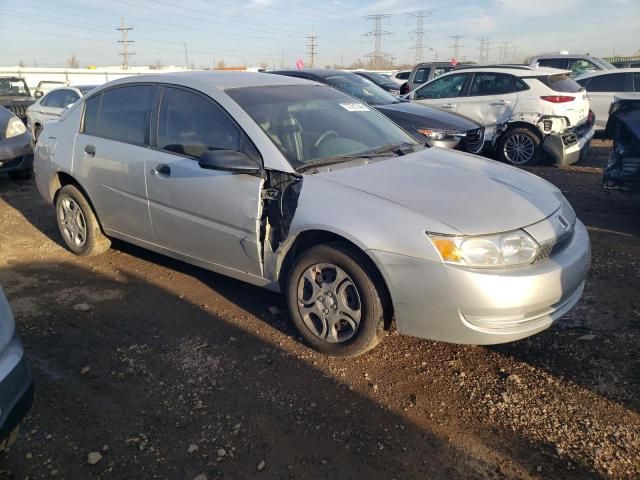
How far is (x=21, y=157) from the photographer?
26.6 ft

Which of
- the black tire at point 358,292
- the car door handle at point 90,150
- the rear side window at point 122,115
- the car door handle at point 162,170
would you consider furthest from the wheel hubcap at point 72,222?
the black tire at point 358,292

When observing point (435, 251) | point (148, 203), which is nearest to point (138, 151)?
point (148, 203)

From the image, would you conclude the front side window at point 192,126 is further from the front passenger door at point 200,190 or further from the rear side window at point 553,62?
the rear side window at point 553,62

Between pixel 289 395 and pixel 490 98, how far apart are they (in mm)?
8005

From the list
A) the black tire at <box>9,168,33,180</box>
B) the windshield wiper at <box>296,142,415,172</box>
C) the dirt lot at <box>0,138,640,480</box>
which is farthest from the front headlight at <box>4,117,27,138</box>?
the windshield wiper at <box>296,142,415,172</box>

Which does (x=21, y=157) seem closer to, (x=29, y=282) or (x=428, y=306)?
(x=29, y=282)

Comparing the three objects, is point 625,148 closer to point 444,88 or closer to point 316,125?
point 316,125

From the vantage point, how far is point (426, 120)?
7312mm

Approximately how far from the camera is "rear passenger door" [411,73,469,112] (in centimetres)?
986

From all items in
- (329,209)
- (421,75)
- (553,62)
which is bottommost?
(329,209)

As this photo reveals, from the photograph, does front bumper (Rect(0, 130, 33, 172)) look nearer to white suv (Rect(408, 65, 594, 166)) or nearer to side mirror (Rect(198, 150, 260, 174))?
side mirror (Rect(198, 150, 260, 174))

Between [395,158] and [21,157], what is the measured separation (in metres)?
6.89

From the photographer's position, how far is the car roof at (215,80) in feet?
12.7

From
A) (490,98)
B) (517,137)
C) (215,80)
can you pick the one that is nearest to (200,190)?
(215,80)
